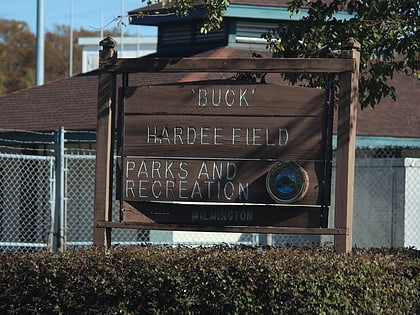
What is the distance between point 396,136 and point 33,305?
10357 mm

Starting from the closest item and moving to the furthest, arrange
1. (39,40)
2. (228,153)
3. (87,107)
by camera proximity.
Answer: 1. (228,153)
2. (87,107)
3. (39,40)

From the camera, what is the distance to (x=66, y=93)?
60.9 feet

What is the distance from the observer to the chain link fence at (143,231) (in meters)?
13.0

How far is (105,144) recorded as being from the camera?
8.05m

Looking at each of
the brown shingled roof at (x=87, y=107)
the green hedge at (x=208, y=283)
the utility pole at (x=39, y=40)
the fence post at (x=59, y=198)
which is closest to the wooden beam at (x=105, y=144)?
the green hedge at (x=208, y=283)

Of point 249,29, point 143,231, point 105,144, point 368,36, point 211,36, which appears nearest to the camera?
point 105,144

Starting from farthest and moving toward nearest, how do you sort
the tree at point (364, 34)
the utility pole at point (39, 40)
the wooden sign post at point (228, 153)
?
the utility pole at point (39, 40), the tree at point (364, 34), the wooden sign post at point (228, 153)

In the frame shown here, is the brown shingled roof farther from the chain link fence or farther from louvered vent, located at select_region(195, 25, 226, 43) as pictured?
the chain link fence

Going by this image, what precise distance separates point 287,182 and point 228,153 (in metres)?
0.57

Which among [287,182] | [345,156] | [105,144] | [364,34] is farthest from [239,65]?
[364,34]

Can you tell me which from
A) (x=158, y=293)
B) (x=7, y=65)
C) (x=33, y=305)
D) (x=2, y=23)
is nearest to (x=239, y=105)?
(x=158, y=293)

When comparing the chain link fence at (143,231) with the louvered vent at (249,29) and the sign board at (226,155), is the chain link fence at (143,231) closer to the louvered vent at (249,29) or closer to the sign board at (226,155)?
the louvered vent at (249,29)

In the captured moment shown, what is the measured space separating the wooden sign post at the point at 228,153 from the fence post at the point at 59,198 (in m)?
4.79

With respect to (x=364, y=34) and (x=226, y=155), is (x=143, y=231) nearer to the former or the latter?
(x=364, y=34)
